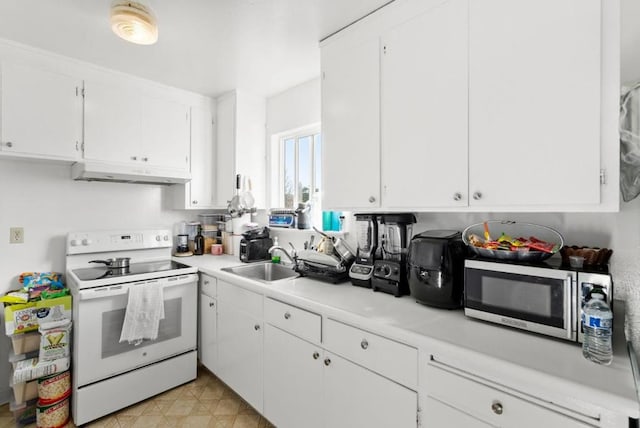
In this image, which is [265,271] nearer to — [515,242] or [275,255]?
[275,255]

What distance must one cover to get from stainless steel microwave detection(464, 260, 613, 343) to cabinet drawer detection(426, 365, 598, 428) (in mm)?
287

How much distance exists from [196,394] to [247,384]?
0.58m

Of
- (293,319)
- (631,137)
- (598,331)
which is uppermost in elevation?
(631,137)

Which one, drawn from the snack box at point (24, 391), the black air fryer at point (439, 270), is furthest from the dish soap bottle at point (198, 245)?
the black air fryer at point (439, 270)

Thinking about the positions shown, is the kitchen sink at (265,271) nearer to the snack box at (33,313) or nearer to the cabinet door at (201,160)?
the cabinet door at (201,160)

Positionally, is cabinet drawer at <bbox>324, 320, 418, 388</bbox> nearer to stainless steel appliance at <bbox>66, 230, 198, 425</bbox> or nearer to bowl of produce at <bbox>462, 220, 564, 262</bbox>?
bowl of produce at <bbox>462, 220, 564, 262</bbox>

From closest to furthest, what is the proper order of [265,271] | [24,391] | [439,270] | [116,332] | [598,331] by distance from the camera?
1. [598,331]
2. [439,270]
3. [24,391]
4. [116,332]
5. [265,271]

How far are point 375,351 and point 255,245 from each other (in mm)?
1571

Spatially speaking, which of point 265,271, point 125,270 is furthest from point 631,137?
point 125,270

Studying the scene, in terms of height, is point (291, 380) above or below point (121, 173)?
below

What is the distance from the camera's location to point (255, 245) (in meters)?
2.61

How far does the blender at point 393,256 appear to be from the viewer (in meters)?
1.62

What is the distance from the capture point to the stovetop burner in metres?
2.09

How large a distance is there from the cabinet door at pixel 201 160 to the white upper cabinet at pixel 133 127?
8 cm
